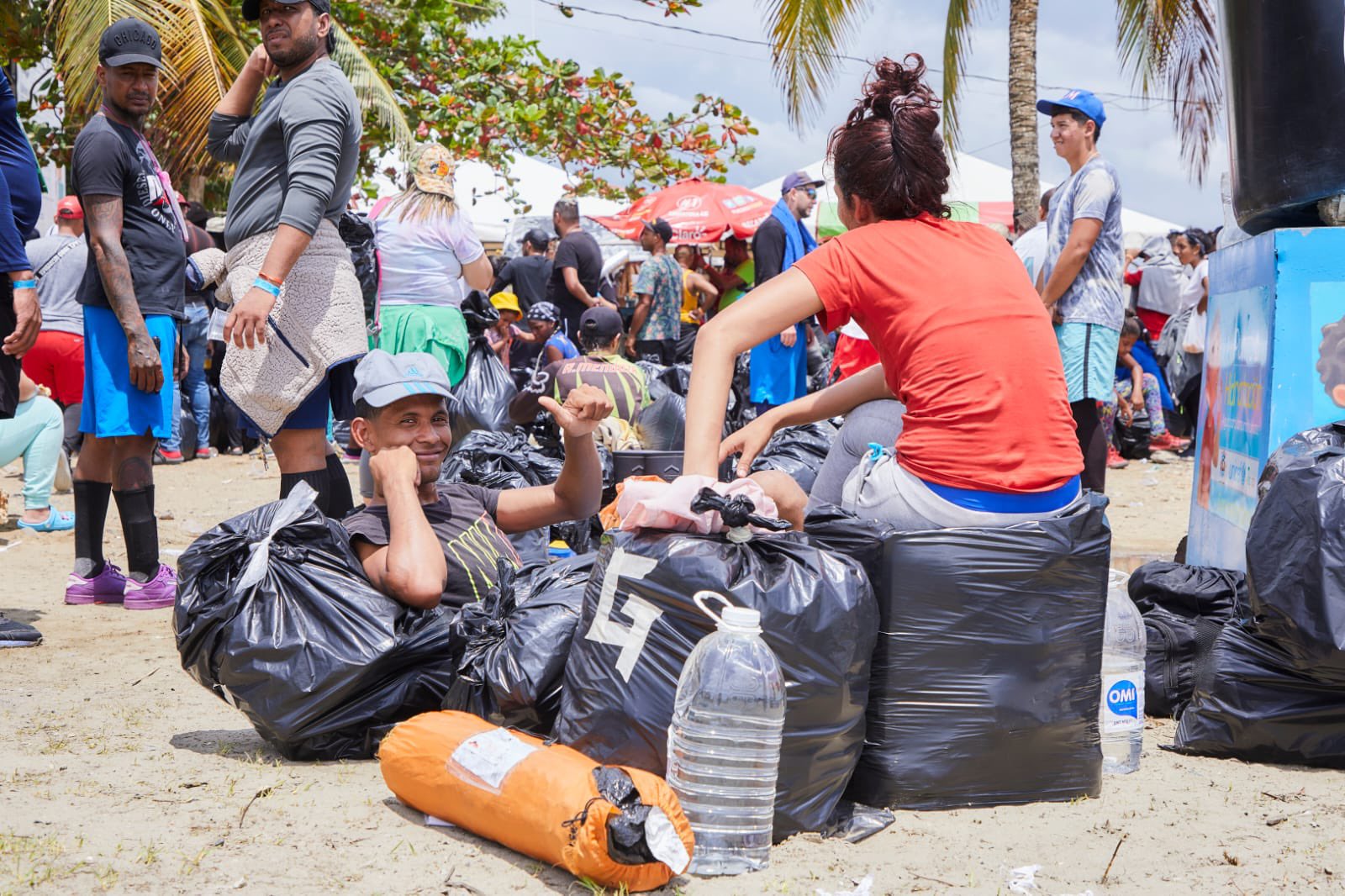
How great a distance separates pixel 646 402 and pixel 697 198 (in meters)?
8.15

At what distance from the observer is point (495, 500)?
3611 millimetres

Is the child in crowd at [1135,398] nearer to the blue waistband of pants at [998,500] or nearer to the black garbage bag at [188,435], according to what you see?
the black garbage bag at [188,435]

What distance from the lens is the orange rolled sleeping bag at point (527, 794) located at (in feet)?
7.45

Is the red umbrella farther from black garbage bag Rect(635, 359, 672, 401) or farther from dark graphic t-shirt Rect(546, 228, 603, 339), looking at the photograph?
black garbage bag Rect(635, 359, 672, 401)

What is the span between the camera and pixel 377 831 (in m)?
2.62

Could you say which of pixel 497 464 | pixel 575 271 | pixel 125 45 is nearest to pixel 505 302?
pixel 575 271

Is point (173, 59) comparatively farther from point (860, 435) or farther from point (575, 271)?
point (860, 435)

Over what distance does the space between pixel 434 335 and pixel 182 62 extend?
5395 mm

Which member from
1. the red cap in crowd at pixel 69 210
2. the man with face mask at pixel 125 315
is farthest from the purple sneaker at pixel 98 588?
the red cap in crowd at pixel 69 210

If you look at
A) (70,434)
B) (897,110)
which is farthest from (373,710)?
(70,434)

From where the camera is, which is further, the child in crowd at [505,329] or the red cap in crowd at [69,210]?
the child in crowd at [505,329]

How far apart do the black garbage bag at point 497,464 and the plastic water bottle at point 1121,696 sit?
2.61 m

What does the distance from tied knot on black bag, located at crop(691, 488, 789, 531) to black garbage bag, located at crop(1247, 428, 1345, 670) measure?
1.41 m

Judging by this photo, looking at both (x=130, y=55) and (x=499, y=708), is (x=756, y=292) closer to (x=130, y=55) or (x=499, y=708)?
(x=499, y=708)
